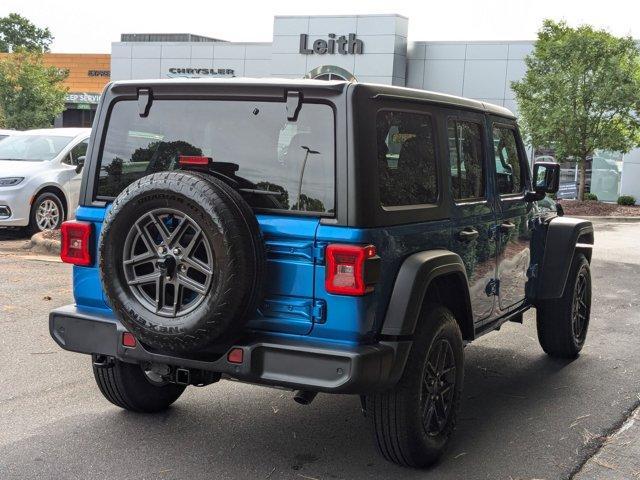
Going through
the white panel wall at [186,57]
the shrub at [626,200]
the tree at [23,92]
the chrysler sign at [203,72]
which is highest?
the white panel wall at [186,57]

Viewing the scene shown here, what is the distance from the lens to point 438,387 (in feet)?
14.1

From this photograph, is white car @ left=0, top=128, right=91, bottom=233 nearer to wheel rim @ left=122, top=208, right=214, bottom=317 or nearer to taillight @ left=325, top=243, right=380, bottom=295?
wheel rim @ left=122, top=208, right=214, bottom=317

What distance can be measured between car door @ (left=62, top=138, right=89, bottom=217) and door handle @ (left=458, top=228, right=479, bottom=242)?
29.3ft

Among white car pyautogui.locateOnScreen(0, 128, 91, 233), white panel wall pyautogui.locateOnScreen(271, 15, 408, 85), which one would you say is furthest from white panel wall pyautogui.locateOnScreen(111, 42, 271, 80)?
white car pyautogui.locateOnScreen(0, 128, 91, 233)

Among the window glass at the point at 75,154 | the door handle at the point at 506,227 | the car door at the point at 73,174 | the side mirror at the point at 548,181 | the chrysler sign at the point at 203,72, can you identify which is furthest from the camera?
the chrysler sign at the point at 203,72

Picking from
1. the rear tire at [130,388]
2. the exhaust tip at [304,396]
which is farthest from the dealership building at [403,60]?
the exhaust tip at [304,396]

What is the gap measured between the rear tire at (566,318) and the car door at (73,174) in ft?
27.0

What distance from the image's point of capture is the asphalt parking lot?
4.19m

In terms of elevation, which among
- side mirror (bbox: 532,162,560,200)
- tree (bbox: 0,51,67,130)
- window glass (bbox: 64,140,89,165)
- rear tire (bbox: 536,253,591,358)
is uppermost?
tree (bbox: 0,51,67,130)

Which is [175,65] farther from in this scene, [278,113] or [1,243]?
[278,113]

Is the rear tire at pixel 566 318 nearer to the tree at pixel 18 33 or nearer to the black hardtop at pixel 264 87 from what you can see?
the black hardtop at pixel 264 87

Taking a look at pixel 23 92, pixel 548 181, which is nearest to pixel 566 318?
pixel 548 181

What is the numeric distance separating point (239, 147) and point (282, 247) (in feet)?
1.85

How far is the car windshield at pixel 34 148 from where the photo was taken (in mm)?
12891
